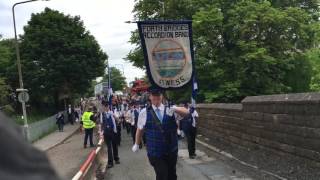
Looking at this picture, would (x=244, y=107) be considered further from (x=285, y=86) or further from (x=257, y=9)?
(x=285, y=86)

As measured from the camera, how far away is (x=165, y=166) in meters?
8.93

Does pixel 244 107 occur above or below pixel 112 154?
above

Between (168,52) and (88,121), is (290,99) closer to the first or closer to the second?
(168,52)

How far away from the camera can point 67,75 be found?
5684 cm

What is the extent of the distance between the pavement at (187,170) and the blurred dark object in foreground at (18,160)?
489 inches

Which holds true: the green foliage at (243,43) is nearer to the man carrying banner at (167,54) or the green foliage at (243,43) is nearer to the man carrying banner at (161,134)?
the man carrying banner at (167,54)

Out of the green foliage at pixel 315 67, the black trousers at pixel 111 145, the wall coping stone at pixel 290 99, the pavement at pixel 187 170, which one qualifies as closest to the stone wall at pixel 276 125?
the wall coping stone at pixel 290 99

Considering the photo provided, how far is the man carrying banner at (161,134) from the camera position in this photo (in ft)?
29.1

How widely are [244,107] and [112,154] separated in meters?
3.91

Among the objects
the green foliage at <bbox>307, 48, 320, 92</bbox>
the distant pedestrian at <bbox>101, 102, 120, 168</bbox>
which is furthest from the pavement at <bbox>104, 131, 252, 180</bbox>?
the green foliage at <bbox>307, 48, 320, 92</bbox>

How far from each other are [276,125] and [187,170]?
8.47 feet

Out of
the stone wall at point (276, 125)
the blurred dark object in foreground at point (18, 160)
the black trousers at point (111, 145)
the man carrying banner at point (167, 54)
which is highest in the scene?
the man carrying banner at point (167, 54)

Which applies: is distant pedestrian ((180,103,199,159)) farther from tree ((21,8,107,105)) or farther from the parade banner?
tree ((21,8,107,105))

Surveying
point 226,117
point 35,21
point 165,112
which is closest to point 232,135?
point 226,117
